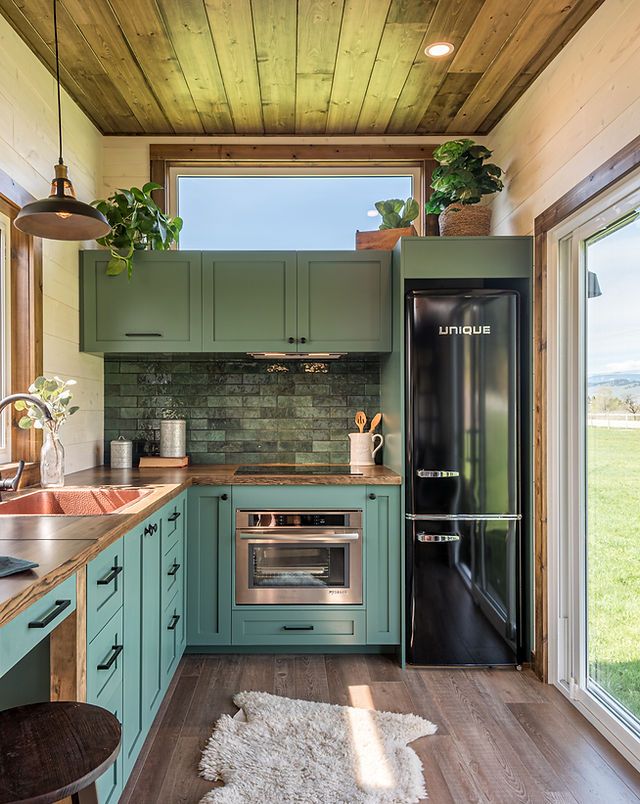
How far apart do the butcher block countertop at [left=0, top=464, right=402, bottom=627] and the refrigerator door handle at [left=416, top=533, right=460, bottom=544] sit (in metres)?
0.28

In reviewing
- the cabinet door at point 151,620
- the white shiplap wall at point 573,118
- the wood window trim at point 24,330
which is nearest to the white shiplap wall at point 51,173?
the wood window trim at point 24,330

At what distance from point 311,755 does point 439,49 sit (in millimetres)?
2897

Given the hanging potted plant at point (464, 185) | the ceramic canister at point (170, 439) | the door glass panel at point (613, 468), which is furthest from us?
the ceramic canister at point (170, 439)

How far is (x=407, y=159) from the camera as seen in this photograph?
11.9 ft

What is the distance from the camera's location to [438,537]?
2.88 metres

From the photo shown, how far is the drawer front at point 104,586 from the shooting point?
157 cm

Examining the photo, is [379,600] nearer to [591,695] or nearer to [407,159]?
[591,695]

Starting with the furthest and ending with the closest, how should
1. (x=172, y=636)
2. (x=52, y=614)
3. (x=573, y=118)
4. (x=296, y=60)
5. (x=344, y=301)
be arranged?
1. (x=344, y=301)
2. (x=296, y=60)
3. (x=172, y=636)
4. (x=573, y=118)
5. (x=52, y=614)

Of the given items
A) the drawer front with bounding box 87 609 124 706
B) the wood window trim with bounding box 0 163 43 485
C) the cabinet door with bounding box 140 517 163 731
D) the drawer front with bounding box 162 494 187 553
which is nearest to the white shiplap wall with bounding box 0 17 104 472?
the wood window trim with bounding box 0 163 43 485

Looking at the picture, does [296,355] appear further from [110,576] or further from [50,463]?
[110,576]

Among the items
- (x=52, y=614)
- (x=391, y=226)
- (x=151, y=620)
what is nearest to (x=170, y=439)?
(x=151, y=620)

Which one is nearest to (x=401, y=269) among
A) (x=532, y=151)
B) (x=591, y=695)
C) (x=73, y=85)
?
(x=532, y=151)

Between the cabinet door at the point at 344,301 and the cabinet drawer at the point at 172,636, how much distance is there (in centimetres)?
143

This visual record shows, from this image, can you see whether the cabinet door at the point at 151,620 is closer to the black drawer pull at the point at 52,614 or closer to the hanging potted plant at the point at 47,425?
the hanging potted plant at the point at 47,425
